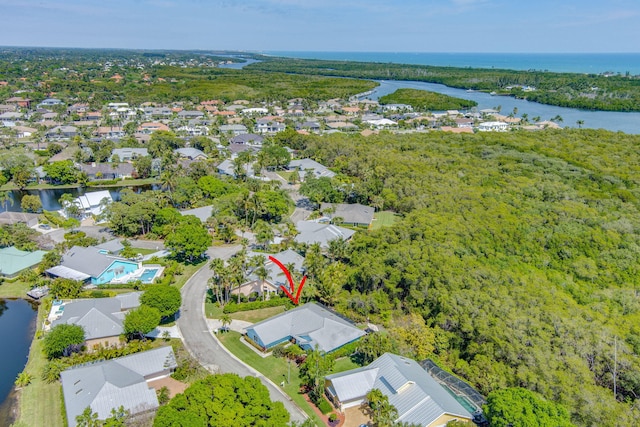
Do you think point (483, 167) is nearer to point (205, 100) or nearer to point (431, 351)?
point (431, 351)

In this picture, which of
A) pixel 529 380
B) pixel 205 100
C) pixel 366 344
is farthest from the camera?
pixel 205 100

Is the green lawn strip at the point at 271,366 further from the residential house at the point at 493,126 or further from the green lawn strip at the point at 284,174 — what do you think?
the residential house at the point at 493,126

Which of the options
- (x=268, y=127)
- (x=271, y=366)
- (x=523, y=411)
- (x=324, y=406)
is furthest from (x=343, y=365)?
(x=268, y=127)

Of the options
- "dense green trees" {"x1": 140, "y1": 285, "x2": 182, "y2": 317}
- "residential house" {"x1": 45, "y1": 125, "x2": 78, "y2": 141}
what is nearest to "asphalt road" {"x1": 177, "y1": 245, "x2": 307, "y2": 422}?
"dense green trees" {"x1": 140, "y1": 285, "x2": 182, "y2": 317}

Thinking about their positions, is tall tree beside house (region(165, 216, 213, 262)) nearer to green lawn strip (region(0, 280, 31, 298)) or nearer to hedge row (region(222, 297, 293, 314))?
hedge row (region(222, 297, 293, 314))

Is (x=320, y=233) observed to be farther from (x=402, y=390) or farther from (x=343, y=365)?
(x=402, y=390)

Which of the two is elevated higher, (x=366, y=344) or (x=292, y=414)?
(x=366, y=344)

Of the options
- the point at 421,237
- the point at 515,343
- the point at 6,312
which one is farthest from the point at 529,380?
the point at 6,312
